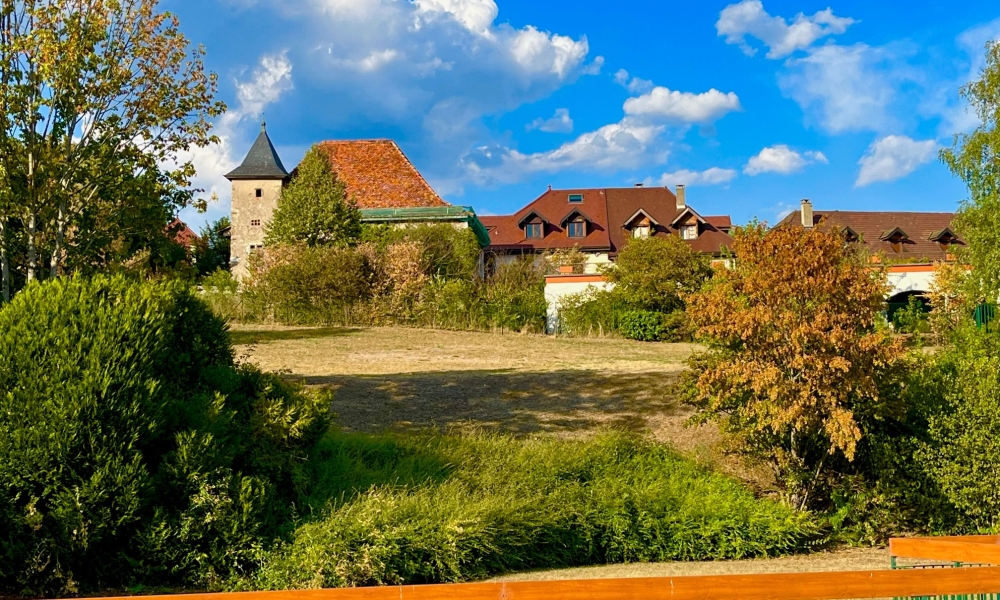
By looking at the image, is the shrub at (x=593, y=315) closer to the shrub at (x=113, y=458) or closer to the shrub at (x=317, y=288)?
the shrub at (x=317, y=288)

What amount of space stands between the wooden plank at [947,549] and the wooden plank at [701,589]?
80cm

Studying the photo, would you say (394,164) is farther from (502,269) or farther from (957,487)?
(957,487)

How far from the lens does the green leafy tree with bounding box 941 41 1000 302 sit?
22.8 meters

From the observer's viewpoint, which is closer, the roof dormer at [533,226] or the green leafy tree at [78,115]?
the green leafy tree at [78,115]

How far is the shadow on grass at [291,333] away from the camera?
69.1 feet

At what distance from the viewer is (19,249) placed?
1014 centimetres

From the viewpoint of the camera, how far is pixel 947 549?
12.2ft

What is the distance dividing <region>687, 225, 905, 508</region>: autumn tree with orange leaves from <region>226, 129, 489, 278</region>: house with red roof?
A: 28930mm

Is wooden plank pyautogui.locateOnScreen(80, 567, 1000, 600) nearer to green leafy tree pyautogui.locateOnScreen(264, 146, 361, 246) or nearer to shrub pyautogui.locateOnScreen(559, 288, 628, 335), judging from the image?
shrub pyautogui.locateOnScreen(559, 288, 628, 335)

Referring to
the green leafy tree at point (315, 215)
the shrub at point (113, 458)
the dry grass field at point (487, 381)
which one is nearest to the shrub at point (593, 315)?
the dry grass field at point (487, 381)

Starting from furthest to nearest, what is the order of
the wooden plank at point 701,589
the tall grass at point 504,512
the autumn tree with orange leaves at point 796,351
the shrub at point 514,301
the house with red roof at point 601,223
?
the house with red roof at point 601,223 < the shrub at point 514,301 < the autumn tree with orange leaves at point 796,351 < the tall grass at point 504,512 < the wooden plank at point 701,589

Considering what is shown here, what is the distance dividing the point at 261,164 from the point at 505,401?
31.6 m

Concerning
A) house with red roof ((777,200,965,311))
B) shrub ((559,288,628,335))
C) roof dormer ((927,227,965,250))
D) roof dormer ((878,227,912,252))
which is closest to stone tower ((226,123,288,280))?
shrub ((559,288,628,335))

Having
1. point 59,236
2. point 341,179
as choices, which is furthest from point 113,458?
point 341,179
